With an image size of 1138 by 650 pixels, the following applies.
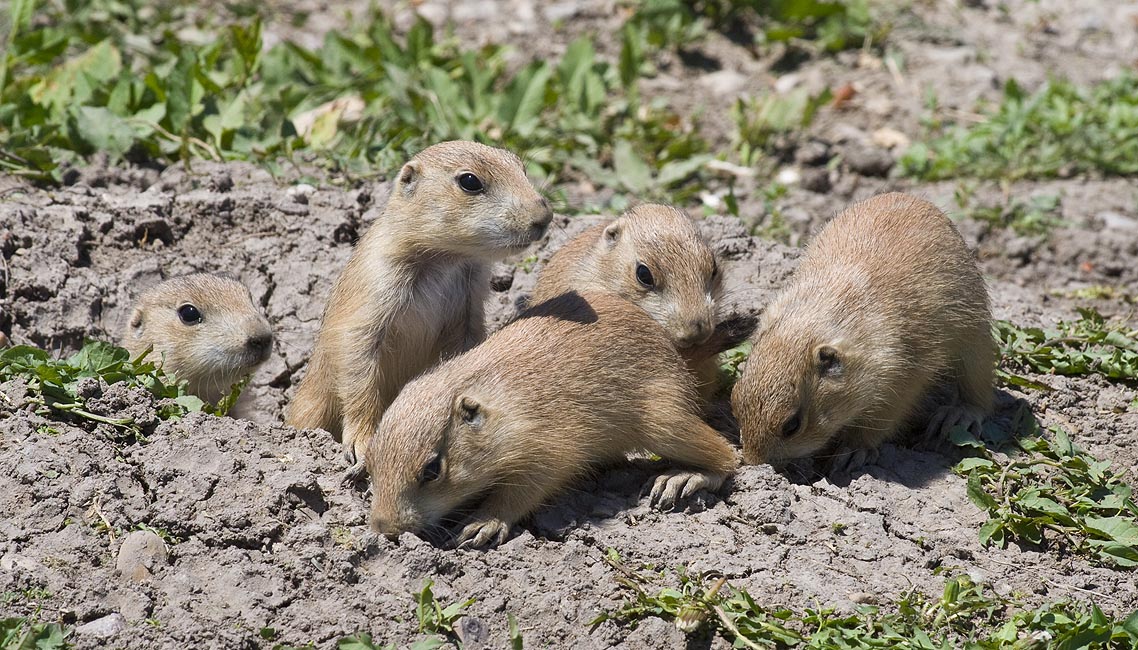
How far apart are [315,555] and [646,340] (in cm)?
196

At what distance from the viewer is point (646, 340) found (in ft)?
20.4

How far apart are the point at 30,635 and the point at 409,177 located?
3.03 meters

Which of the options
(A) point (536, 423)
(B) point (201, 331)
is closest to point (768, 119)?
(B) point (201, 331)

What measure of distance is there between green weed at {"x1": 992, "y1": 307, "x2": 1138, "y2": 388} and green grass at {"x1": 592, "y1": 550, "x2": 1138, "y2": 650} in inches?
87.1

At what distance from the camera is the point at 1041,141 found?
1042 cm

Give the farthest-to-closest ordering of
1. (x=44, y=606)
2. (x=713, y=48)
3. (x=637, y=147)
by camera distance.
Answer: (x=713, y=48)
(x=637, y=147)
(x=44, y=606)

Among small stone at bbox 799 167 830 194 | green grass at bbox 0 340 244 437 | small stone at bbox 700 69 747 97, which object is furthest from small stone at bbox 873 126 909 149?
green grass at bbox 0 340 244 437

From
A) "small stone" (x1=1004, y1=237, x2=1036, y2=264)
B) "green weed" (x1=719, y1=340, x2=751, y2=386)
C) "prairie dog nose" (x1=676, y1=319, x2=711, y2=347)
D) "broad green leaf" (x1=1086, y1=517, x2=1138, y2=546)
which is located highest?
"prairie dog nose" (x1=676, y1=319, x2=711, y2=347)

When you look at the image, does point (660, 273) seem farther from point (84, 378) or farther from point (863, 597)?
point (84, 378)

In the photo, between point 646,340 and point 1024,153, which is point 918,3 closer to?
point 1024,153

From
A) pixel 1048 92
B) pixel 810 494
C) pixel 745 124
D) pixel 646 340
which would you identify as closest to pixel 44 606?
pixel 646 340

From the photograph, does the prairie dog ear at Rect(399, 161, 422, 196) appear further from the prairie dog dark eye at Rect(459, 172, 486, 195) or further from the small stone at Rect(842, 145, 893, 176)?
the small stone at Rect(842, 145, 893, 176)

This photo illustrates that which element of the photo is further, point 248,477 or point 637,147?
point 637,147

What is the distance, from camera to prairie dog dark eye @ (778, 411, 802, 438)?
20.3 ft
